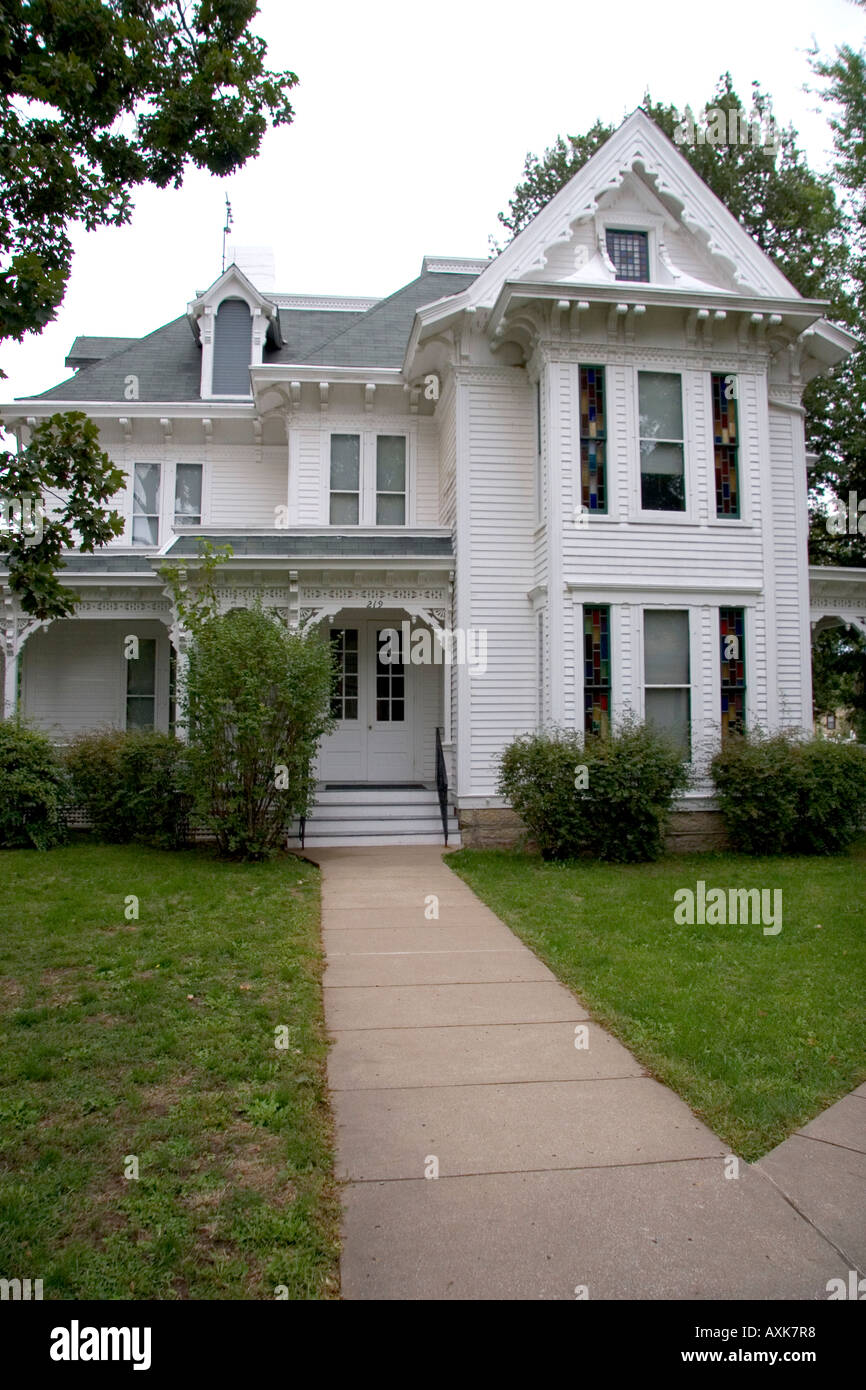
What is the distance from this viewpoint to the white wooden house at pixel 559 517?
12844mm

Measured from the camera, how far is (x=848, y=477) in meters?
20.0

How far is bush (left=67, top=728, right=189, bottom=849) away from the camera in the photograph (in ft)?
40.2

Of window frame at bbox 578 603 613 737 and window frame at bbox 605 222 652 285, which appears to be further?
window frame at bbox 605 222 652 285

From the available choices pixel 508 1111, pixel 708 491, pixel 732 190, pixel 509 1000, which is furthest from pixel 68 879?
pixel 732 190

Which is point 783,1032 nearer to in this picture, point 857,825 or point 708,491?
point 857,825

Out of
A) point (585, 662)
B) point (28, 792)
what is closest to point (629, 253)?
point (585, 662)

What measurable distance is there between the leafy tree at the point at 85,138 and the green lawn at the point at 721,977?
4.09 m

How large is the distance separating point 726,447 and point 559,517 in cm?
296

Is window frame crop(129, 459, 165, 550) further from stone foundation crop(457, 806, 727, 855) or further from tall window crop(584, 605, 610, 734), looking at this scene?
tall window crop(584, 605, 610, 734)

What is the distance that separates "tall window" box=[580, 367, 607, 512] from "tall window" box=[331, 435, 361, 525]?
4296 millimetres

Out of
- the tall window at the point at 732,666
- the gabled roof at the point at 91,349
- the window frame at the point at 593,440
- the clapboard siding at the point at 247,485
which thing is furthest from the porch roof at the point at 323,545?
the gabled roof at the point at 91,349

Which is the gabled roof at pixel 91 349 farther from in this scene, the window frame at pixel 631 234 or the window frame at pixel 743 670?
the window frame at pixel 743 670

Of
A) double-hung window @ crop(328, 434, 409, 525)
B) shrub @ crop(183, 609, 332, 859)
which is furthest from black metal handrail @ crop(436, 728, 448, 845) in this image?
double-hung window @ crop(328, 434, 409, 525)

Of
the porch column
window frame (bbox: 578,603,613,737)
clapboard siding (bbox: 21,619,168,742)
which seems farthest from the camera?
clapboard siding (bbox: 21,619,168,742)
